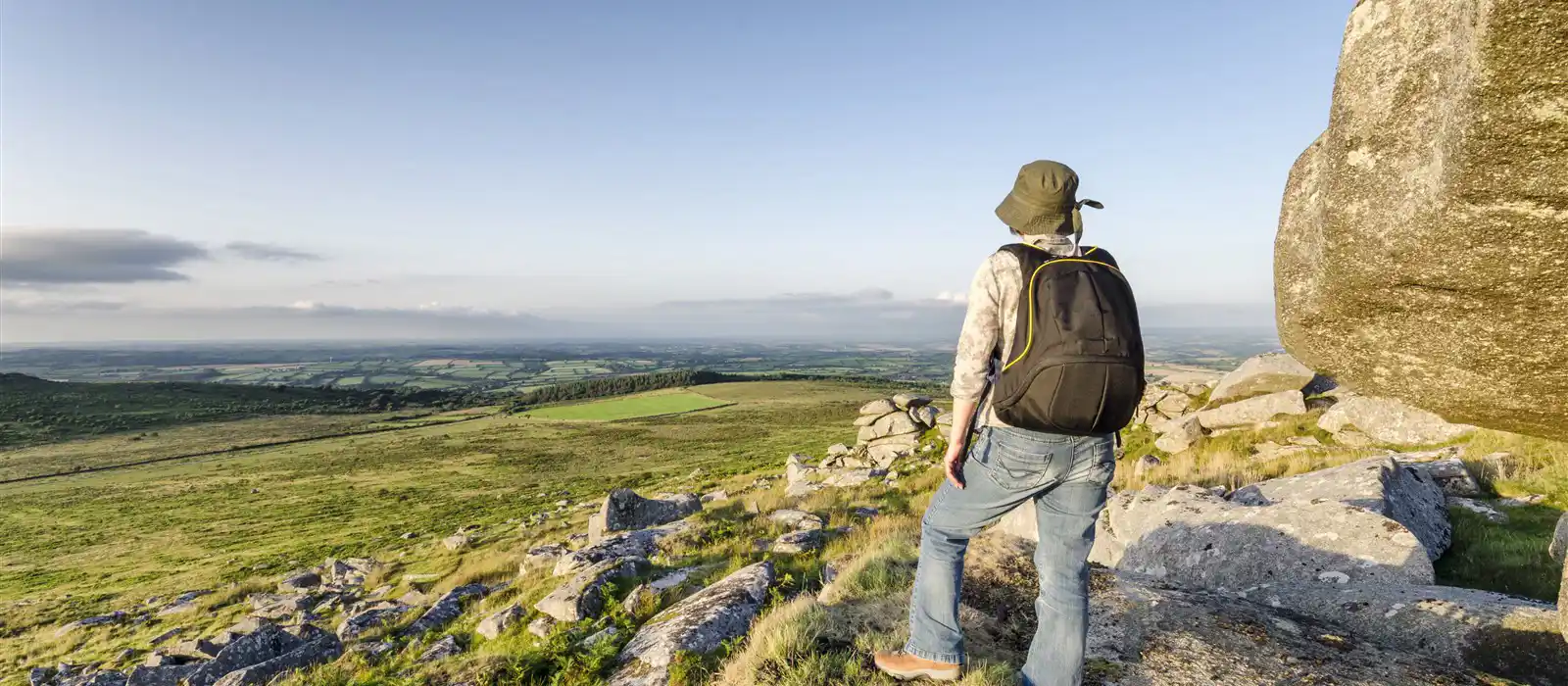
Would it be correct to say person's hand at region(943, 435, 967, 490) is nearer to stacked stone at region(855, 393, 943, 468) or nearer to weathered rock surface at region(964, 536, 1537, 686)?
weathered rock surface at region(964, 536, 1537, 686)

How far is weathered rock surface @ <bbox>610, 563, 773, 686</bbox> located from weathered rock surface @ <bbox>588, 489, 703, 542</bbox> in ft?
44.2

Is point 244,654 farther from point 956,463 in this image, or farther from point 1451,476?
point 1451,476

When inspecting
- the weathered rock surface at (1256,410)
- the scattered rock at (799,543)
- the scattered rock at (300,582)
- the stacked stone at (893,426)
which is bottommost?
the scattered rock at (300,582)

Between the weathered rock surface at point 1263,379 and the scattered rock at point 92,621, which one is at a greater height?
the weathered rock surface at point 1263,379

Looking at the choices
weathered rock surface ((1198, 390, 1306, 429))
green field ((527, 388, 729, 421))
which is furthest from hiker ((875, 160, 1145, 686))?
green field ((527, 388, 729, 421))

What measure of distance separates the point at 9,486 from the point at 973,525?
383 ft

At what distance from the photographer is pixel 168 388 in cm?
14850

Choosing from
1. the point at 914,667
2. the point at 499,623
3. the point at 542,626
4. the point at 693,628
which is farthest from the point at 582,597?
the point at 914,667

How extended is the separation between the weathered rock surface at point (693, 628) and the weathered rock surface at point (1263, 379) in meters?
21.6

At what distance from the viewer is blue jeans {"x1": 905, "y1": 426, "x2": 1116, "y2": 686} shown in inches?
140

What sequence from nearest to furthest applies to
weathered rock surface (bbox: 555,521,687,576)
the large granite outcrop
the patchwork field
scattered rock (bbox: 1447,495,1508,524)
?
the large granite outcrop < scattered rock (bbox: 1447,495,1508,524) < weathered rock surface (bbox: 555,521,687,576) < the patchwork field

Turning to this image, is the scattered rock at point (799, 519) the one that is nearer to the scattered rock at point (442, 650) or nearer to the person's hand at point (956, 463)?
the scattered rock at point (442, 650)

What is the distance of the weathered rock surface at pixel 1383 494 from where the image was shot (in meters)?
7.86

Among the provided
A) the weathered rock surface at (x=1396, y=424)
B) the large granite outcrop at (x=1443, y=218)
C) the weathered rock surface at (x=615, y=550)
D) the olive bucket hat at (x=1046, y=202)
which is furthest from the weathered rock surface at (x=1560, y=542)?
the weathered rock surface at (x=615, y=550)
